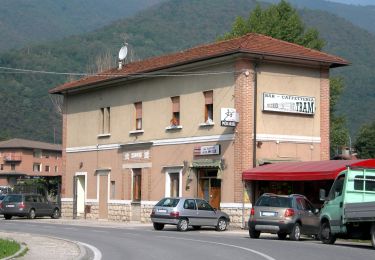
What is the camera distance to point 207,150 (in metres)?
38.2

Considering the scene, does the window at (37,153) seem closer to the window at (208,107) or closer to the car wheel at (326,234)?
the window at (208,107)

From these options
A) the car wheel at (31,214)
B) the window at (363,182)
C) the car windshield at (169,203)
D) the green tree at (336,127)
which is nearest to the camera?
the window at (363,182)

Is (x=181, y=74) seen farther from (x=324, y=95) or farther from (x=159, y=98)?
(x=324, y=95)

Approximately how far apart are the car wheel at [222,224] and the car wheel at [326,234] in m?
9.35

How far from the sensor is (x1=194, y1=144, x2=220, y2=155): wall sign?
3759cm

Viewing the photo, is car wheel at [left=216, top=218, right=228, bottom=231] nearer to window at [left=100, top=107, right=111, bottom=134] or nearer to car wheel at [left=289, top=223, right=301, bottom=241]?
car wheel at [left=289, top=223, right=301, bottom=241]

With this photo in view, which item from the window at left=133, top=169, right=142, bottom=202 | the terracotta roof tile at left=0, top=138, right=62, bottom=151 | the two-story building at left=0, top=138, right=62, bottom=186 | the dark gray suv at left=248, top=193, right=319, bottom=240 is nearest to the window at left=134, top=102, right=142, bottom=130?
the window at left=133, top=169, right=142, bottom=202

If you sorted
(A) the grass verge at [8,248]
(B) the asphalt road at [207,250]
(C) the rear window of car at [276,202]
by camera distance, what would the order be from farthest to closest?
(C) the rear window of car at [276,202] < (B) the asphalt road at [207,250] < (A) the grass verge at [8,248]

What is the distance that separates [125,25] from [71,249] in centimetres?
17184

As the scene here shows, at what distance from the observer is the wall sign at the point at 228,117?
35.8 meters

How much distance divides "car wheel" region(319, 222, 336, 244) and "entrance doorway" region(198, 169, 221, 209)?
12.5 meters

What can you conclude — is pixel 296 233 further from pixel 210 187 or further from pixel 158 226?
pixel 210 187

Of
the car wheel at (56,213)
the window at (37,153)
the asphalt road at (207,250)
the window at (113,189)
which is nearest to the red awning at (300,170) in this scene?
the asphalt road at (207,250)

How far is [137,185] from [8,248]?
2443cm
